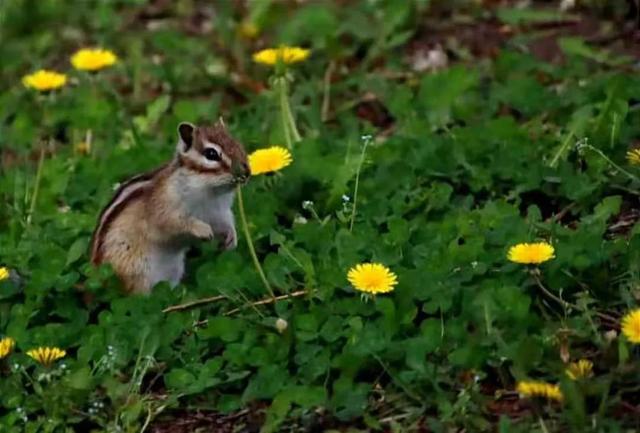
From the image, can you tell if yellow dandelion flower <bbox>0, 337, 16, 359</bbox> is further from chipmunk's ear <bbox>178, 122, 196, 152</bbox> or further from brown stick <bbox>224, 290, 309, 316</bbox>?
chipmunk's ear <bbox>178, 122, 196, 152</bbox>

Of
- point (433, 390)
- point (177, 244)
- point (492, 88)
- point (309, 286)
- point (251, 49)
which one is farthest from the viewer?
point (251, 49)

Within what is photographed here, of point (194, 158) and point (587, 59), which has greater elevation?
point (194, 158)

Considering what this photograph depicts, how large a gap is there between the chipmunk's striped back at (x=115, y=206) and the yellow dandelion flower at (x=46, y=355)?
67 centimetres

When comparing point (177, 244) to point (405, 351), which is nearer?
point (405, 351)

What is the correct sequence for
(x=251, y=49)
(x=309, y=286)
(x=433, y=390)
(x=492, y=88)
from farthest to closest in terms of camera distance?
(x=251, y=49) → (x=492, y=88) → (x=309, y=286) → (x=433, y=390)

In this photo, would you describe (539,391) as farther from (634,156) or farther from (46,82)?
(46,82)

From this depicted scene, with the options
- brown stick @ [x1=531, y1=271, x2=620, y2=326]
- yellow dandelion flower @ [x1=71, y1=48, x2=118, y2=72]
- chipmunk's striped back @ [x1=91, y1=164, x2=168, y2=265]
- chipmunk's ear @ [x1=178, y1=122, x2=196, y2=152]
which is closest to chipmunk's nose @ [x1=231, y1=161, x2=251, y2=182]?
chipmunk's ear @ [x1=178, y1=122, x2=196, y2=152]

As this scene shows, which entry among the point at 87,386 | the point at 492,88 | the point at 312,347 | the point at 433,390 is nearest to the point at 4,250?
the point at 87,386

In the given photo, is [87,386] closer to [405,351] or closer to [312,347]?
[312,347]

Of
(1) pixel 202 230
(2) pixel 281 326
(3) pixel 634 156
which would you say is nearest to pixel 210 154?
(1) pixel 202 230

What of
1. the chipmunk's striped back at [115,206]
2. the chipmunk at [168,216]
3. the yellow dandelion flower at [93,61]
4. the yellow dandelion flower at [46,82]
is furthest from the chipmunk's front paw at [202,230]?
the yellow dandelion flower at [93,61]

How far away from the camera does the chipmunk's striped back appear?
19.5 feet

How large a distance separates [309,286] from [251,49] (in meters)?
3.15

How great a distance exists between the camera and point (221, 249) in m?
6.04
